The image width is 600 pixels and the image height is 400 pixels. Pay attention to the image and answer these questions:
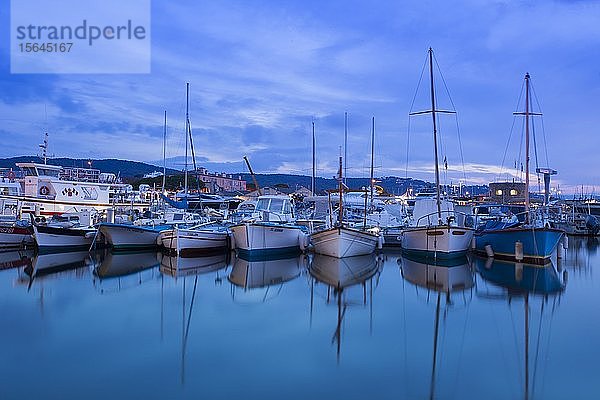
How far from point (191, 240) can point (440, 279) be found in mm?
10386

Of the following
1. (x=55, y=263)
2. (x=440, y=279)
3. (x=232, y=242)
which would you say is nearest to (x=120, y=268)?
(x=55, y=263)

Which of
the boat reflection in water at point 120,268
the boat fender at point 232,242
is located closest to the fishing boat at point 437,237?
the boat fender at point 232,242

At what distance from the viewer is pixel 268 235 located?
20.4m

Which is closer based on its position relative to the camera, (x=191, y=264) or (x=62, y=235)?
(x=191, y=264)

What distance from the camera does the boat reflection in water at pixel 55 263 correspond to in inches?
632

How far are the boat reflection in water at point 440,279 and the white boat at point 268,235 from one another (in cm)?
454

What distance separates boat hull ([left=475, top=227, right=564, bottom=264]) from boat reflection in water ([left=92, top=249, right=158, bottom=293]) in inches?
508

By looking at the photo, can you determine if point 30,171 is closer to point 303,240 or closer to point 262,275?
point 303,240

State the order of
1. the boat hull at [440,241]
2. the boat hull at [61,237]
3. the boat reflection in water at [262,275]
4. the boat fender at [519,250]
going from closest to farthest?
the boat reflection in water at [262,275], the boat fender at [519,250], the boat hull at [440,241], the boat hull at [61,237]

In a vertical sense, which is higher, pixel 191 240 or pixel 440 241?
pixel 440 241

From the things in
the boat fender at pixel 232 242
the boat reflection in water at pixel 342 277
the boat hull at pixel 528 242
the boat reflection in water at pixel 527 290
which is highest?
the boat hull at pixel 528 242

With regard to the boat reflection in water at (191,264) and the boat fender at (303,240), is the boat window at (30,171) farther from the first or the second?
the boat fender at (303,240)

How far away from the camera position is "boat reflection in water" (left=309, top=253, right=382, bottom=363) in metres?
11.9

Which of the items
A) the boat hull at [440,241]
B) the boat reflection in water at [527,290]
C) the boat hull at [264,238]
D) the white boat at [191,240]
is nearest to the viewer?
the boat reflection in water at [527,290]
